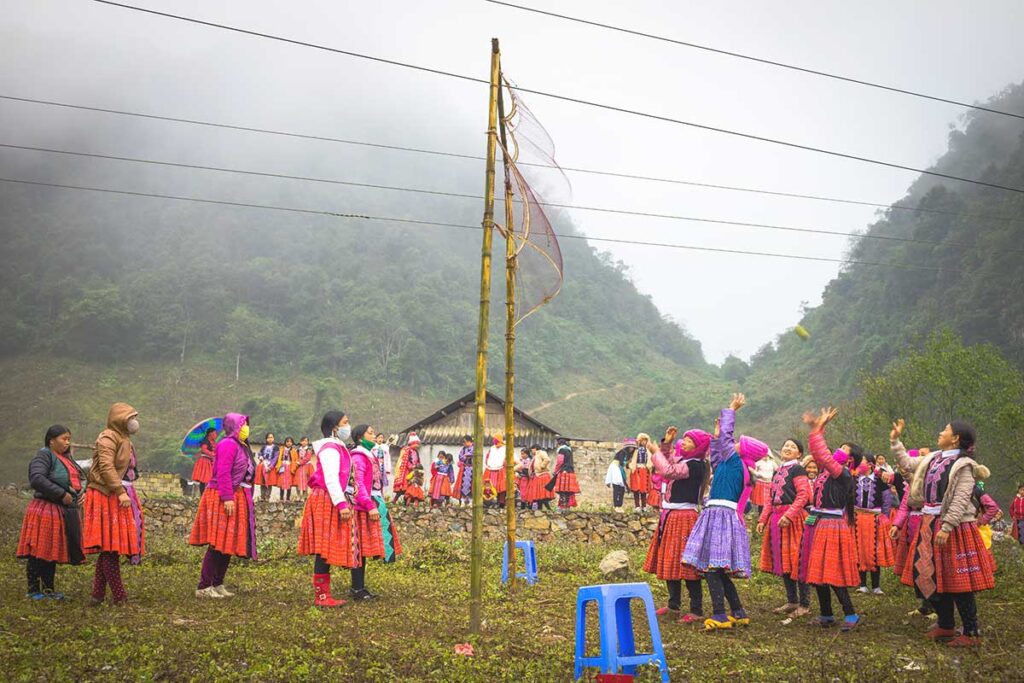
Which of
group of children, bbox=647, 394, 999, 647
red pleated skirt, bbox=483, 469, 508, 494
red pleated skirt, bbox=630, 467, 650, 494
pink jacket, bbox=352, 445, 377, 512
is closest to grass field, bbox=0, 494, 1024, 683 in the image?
group of children, bbox=647, 394, 999, 647

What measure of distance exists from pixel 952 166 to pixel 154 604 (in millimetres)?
92888

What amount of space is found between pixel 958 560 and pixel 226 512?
24.3 ft

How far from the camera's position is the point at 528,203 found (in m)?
9.42

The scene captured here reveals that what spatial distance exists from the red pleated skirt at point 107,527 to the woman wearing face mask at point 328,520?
66.7 inches

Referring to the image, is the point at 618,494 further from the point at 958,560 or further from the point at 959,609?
the point at 958,560

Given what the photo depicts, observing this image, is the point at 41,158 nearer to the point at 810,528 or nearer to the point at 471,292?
the point at 471,292

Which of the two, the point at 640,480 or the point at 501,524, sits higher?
the point at 640,480

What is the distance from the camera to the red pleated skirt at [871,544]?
11.0 meters

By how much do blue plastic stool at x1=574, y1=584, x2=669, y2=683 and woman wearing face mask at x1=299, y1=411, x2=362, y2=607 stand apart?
3.69 metres

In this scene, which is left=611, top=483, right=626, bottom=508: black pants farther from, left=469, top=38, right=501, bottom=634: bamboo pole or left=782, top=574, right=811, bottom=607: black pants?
left=469, top=38, right=501, bottom=634: bamboo pole

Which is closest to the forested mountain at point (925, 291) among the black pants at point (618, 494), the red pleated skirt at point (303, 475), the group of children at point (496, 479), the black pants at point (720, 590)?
the black pants at point (618, 494)

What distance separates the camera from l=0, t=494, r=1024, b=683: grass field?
5715 mm

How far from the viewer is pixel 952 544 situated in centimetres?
749

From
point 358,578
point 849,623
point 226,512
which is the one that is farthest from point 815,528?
point 226,512
